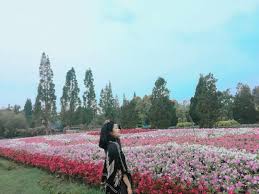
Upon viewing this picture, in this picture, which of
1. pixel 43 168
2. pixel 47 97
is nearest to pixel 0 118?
pixel 47 97

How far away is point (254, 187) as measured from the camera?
19.7ft

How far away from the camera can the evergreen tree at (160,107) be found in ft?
101

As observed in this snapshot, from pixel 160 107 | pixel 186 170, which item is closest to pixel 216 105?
pixel 160 107

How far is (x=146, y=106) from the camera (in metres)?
60.3

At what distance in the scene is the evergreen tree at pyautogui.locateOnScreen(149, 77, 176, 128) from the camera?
3091cm

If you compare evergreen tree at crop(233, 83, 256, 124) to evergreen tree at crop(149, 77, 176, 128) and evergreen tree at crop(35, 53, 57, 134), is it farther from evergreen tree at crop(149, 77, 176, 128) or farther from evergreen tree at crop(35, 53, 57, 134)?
evergreen tree at crop(35, 53, 57, 134)

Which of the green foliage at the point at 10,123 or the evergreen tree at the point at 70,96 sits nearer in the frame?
the green foliage at the point at 10,123

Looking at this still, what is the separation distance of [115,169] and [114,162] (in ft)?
0.38

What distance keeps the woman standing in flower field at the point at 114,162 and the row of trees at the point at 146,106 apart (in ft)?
59.3

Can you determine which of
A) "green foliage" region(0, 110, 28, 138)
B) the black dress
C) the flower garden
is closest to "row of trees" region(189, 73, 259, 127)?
the flower garden

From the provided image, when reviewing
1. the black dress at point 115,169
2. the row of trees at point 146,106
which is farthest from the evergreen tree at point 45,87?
the black dress at point 115,169

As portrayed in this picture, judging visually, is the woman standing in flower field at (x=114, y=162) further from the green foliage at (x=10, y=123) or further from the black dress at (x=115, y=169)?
the green foliage at (x=10, y=123)

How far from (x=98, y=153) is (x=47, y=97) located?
1628 inches

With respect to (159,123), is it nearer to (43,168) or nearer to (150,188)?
(43,168)
